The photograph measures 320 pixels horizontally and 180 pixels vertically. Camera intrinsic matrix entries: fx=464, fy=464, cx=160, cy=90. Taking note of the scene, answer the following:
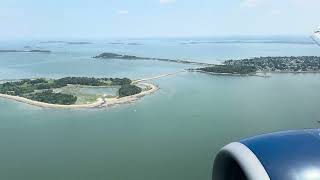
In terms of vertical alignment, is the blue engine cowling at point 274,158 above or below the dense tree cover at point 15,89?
above

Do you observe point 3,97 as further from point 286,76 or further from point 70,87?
point 286,76

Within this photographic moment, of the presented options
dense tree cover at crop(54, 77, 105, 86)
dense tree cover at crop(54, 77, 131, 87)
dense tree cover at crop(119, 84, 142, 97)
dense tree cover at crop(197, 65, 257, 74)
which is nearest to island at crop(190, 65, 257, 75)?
dense tree cover at crop(197, 65, 257, 74)

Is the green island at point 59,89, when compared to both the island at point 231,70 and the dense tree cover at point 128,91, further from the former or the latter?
the island at point 231,70

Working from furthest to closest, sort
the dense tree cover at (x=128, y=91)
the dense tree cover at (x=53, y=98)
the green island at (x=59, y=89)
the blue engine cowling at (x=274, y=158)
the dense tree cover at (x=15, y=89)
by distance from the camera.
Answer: the dense tree cover at (x=15, y=89)
the dense tree cover at (x=128, y=91)
the green island at (x=59, y=89)
the dense tree cover at (x=53, y=98)
the blue engine cowling at (x=274, y=158)

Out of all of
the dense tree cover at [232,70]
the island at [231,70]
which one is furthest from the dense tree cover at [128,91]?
the dense tree cover at [232,70]

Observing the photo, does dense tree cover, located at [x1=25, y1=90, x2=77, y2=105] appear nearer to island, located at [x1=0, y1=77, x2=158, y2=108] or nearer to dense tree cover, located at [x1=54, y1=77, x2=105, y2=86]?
island, located at [x1=0, y1=77, x2=158, y2=108]

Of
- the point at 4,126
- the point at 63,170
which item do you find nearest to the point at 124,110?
the point at 4,126

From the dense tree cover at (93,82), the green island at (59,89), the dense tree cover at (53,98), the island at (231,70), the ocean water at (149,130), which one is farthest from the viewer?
the island at (231,70)
